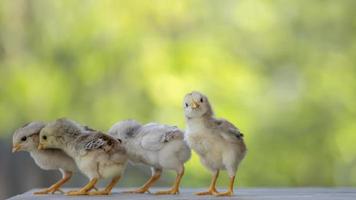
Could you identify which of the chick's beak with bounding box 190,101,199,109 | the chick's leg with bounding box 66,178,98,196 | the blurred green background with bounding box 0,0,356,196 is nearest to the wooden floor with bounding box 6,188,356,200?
the chick's leg with bounding box 66,178,98,196

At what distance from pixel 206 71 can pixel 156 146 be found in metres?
1.99

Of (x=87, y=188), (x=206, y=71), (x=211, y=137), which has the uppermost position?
(x=206, y=71)

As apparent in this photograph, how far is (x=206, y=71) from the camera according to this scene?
346 centimetres

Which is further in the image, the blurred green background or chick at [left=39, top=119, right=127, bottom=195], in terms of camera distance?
the blurred green background

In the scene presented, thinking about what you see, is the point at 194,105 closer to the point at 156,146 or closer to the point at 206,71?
the point at 156,146

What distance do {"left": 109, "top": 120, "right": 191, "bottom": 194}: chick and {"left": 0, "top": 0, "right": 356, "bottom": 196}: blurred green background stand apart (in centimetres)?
188

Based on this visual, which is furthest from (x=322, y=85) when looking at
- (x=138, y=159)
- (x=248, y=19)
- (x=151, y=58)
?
(x=138, y=159)

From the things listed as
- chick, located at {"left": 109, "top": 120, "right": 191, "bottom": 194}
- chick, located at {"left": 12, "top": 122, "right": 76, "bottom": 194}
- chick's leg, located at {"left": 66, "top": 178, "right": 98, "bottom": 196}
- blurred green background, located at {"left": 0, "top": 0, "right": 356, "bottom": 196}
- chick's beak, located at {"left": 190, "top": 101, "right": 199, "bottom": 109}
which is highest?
blurred green background, located at {"left": 0, "top": 0, "right": 356, "bottom": 196}

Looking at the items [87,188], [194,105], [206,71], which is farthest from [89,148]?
[206,71]

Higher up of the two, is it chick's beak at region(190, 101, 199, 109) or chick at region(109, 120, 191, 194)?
chick's beak at region(190, 101, 199, 109)

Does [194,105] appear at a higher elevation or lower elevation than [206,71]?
lower

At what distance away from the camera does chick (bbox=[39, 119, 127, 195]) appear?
56.2 inches

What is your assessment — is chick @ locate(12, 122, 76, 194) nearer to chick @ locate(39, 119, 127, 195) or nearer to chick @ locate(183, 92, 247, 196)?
chick @ locate(39, 119, 127, 195)

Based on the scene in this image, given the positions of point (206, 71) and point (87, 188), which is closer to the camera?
point (87, 188)
